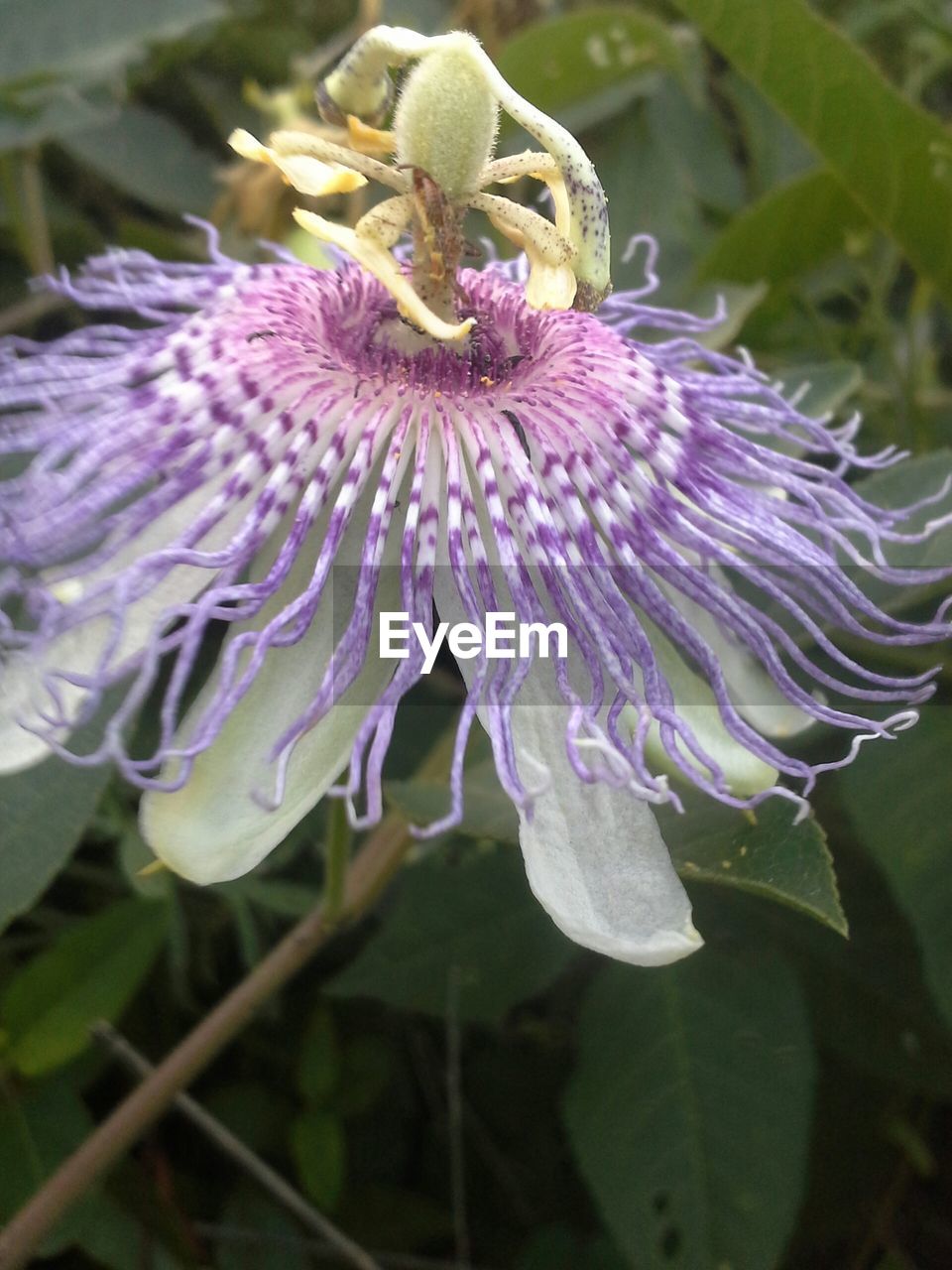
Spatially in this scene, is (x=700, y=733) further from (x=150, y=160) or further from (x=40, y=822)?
(x=150, y=160)

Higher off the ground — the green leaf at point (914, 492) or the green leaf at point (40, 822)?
the green leaf at point (914, 492)

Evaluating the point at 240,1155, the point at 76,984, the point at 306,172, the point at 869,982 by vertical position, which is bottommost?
the point at 240,1155

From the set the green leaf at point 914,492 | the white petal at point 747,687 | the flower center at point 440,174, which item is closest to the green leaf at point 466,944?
the white petal at point 747,687

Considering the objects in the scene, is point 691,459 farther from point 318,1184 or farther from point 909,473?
point 318,1184

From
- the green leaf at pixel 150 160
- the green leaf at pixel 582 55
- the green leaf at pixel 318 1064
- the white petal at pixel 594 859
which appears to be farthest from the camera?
the green leaf at pixel 150 160

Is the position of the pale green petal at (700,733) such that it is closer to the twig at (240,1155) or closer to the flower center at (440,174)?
the flower center at (440,174)

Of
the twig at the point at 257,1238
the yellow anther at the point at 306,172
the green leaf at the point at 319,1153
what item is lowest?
the twig at the point at 257,1238

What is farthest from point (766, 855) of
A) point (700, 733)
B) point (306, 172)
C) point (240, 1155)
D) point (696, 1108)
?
point (240, 1155)

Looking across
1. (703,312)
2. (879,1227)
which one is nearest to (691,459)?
(703,312)
